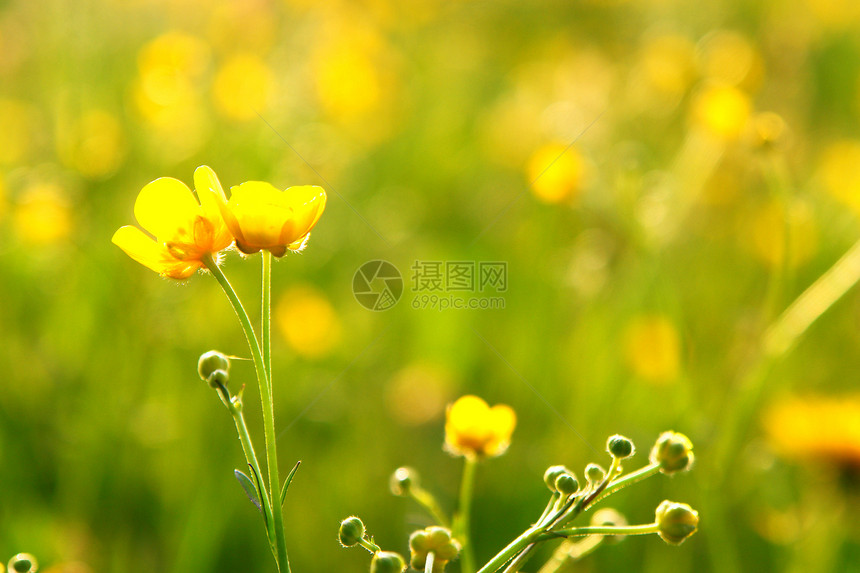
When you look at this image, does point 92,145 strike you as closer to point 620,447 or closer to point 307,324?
point 307,324

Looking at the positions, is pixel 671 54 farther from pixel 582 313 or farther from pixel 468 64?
pixel 468 64

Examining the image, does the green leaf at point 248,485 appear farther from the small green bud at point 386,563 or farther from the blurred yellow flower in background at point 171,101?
the blurred yellow flower in background at point 171,101

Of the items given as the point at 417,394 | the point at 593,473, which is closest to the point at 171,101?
the point at 417,394

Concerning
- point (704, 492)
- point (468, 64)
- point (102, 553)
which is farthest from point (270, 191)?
point (468, 64)

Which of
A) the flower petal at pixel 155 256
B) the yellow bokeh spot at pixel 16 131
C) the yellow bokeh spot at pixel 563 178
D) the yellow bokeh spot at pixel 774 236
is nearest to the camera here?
the flower petal at pixel 155 256

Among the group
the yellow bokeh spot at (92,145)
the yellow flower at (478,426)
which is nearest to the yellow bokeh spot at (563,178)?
the yellow flower at (478,426)
